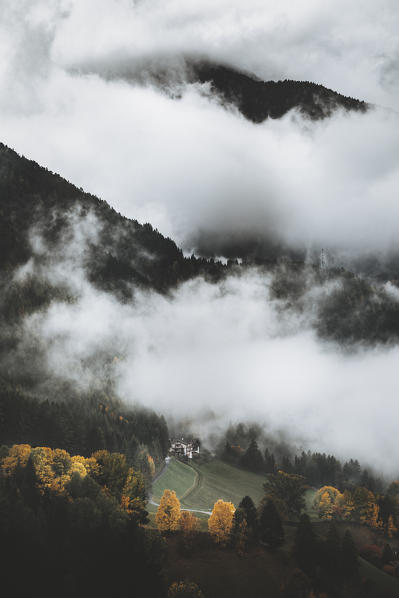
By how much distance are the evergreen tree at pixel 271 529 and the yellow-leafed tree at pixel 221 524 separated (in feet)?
31.0

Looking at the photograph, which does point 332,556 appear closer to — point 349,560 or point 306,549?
point 349,560

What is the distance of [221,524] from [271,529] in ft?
48.0

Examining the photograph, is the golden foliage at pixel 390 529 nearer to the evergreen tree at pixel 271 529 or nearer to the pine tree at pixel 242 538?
the evergreen tree at pixel 271 529

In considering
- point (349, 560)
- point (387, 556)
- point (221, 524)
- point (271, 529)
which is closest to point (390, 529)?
point (387, 556)

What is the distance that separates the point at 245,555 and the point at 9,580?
7202cm

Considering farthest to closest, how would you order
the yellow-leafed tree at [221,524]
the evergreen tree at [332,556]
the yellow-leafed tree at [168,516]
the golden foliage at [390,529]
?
the golden foliage at [390,529] < the yellow-leafed tree at [168,516] < the yellow-leafed tree at [221,524] < the evergreen tree at [332,556]

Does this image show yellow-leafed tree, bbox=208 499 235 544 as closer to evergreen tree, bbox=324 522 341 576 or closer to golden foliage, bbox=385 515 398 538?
evergreen tree, bbox=324 522 341 576

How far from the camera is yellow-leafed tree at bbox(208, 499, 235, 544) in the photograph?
5128 inches

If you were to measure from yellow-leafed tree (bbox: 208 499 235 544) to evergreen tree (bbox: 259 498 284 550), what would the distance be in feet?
31.0

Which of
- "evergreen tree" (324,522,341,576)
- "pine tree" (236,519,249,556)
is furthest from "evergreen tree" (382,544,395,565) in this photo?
"pine tree" (236,519,249,556)

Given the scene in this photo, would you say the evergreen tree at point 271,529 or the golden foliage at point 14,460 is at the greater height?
the golden foliage at point 14,460

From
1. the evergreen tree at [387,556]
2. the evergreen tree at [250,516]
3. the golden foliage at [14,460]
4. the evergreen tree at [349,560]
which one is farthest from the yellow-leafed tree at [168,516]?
the evergreen tree at [387,556]

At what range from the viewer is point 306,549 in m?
126

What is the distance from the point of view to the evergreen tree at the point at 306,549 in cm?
12331
